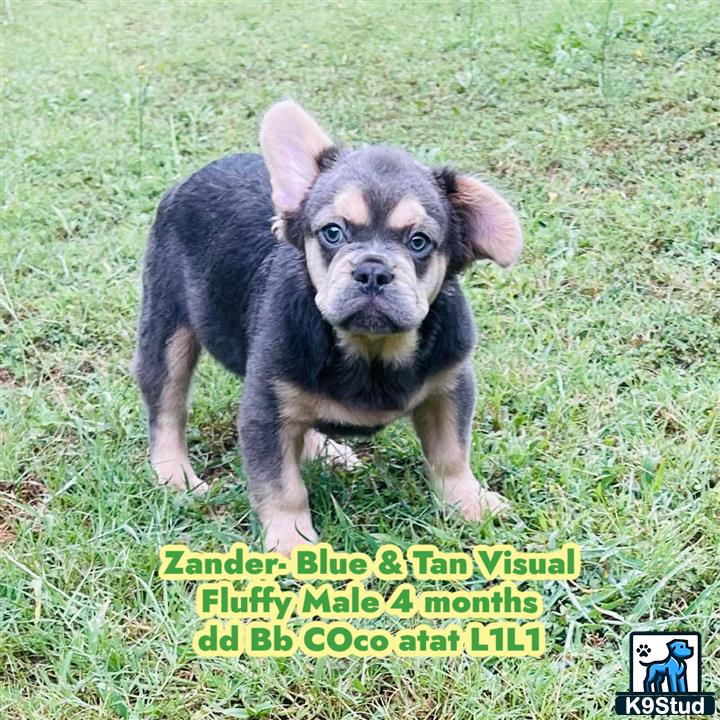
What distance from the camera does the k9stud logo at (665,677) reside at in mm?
2609

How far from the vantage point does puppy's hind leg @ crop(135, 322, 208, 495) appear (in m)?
3.79

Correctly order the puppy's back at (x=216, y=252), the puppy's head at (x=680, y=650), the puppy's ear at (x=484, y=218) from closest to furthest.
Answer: the puppy's head at (x=680, y=650)
the puppy's ear at (x=484, y=218)
the puppy's back at (x=216, y=252)

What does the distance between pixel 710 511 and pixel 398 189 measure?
4.93ft

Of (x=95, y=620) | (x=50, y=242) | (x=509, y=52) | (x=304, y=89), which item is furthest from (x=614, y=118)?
(x=95, y=620)

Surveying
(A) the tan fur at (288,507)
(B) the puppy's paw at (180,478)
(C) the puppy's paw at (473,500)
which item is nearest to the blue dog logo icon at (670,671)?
(C) the puppy's paw at (473,500)

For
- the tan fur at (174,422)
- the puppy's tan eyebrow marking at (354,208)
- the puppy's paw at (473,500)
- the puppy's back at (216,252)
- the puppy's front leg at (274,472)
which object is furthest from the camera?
the tan fur at (174,422)

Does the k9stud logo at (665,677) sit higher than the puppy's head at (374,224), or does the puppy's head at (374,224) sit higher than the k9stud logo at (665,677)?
the puppy's head at (374,224)

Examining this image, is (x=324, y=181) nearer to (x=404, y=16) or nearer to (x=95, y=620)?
(x=95, y=620)

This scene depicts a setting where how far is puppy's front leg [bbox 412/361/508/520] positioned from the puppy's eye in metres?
0.57

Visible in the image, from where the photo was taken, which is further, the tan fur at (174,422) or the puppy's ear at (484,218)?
the tan fur at (174,422)

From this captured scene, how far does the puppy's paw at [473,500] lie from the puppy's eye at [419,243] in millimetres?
929

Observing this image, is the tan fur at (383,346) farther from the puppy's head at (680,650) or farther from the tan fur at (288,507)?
the puppy's head at (680,650)

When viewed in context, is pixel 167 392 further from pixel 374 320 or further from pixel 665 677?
pixel 665 677

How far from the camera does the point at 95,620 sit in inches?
116
